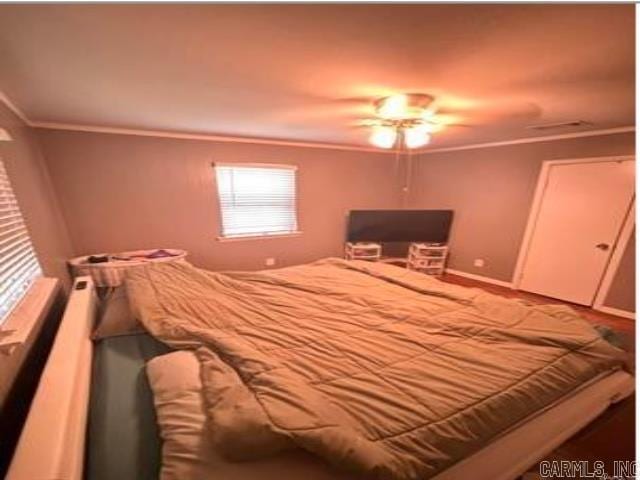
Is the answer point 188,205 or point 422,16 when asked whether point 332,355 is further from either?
point 188,205

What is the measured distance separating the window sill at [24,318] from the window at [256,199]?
7.35 ft

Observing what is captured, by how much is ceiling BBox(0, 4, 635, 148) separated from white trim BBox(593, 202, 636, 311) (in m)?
1.17

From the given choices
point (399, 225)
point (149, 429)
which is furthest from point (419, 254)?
point (149, 429)

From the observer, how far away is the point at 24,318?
1.17 metres

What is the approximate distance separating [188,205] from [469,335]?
3356 millimetres

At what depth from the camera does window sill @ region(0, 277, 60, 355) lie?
38.7 inches

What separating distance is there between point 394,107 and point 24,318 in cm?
243

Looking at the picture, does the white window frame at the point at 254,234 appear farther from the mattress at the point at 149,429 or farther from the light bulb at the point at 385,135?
the mattress at the point at 149,429

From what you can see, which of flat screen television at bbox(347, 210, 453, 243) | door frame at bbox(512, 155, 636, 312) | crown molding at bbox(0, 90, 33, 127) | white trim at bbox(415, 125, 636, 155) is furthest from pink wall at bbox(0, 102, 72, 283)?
door frame at bbox(512, 155, 636, 312)

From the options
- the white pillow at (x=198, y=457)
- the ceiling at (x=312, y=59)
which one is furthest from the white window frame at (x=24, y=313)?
the ceiling at (x=312, y=59)

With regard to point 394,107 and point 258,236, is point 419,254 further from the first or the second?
point 394,107

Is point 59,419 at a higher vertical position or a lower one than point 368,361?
higher

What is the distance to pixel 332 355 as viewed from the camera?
1268 mm

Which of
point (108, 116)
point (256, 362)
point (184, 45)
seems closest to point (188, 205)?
point (108, 116)
